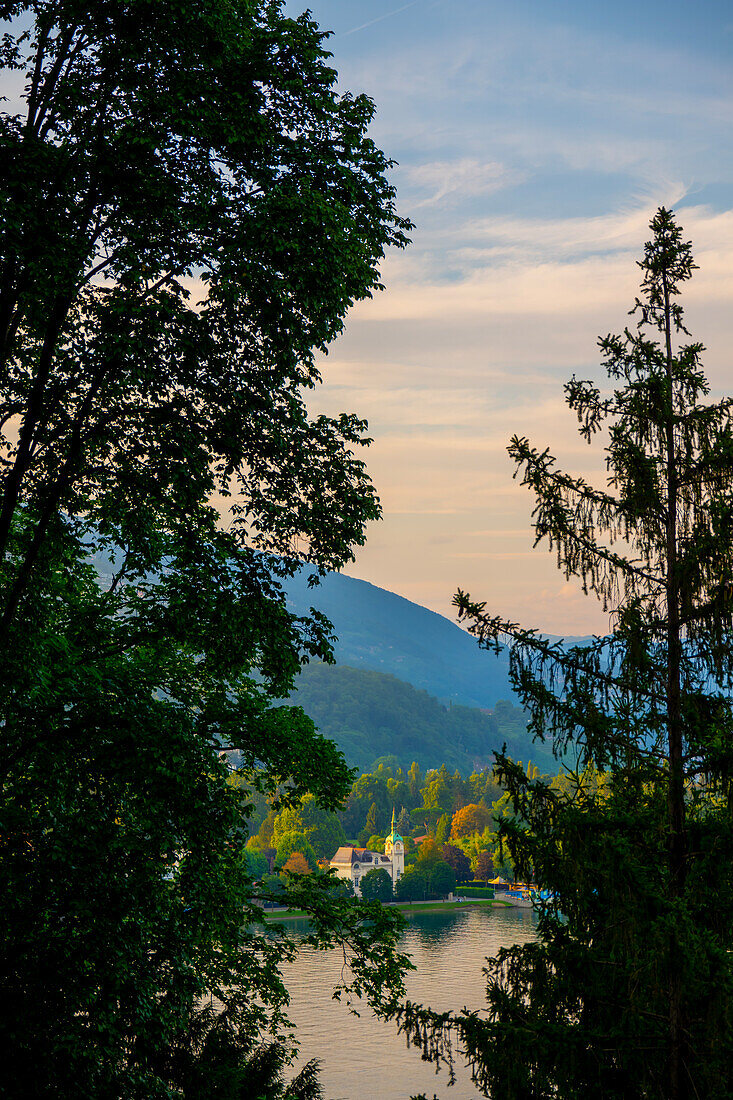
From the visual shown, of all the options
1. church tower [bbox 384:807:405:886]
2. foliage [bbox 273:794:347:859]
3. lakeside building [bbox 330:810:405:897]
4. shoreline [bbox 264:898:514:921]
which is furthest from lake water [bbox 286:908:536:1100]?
church tower [bbox 384:807:405:886]

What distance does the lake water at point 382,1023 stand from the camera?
3525 cm

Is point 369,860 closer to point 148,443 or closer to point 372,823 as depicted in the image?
point 372,823

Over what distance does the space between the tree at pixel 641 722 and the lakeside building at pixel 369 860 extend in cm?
11002

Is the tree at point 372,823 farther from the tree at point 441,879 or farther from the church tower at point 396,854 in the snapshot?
the tree at point 441,879

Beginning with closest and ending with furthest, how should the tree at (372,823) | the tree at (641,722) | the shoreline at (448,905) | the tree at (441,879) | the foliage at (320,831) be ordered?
the tree at (641,722) < the shoreline at (448,905) < the tree at (441,879) < the foliage at (320,831) < the tree at (372,823)

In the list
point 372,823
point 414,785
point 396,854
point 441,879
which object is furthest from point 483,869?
point 414,785

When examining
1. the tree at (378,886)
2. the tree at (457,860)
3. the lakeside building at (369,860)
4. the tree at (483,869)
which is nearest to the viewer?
the tree at (378,886)

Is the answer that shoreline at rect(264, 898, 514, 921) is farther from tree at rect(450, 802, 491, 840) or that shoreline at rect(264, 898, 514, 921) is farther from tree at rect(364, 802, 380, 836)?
tree at rect(364, 802, 380, 836)

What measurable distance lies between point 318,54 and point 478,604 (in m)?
6.81

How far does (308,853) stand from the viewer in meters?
109

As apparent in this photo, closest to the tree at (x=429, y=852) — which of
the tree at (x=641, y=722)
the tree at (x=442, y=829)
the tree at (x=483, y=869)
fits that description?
the tree at (x=442, y=829)

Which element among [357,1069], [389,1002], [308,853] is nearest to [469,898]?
[308,853]

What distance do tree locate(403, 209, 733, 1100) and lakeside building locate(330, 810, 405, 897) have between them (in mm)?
110017

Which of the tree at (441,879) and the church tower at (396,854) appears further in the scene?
the church tower at (396,854)
